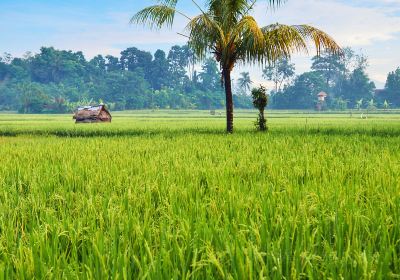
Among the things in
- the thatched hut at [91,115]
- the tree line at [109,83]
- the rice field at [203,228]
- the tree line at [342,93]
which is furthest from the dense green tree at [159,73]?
the rice field at [203,228]

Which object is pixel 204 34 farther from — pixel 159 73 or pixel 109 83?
pixel 159 73

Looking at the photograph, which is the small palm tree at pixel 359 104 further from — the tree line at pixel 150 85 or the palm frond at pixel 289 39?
the palm frond at pixel 289 39

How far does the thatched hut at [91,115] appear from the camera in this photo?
104 ft

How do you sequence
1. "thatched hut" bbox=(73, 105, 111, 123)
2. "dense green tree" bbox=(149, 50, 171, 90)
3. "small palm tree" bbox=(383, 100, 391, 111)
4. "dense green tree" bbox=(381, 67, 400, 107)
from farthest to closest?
"dense green tree" bbox=(149, 50, 171, 90) < "dense green tree" bbox=(381, 67, 400, 107) < "small palm tree" bbox=(383, 100, 391, 111) < "thatched hut" bbox=(73, 105, 111, 123)

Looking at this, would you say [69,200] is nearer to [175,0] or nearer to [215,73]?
[175,0]

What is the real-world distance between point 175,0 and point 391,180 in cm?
1212

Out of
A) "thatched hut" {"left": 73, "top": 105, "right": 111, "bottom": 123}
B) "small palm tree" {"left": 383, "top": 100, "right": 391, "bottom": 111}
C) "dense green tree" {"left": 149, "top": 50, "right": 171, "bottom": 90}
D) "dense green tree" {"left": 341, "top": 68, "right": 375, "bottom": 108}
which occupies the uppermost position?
"dense green tree" {"left": 149, "top": 50, "right": 171, "bottom": 90}

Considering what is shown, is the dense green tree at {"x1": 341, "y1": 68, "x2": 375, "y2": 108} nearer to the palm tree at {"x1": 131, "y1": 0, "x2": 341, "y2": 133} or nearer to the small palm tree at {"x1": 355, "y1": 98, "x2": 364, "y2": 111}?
the small palm tree at {"x1": 355, "y1": 98, "x2": 364, "y2": 111}

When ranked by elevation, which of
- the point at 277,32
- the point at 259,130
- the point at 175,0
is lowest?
the point at 259,130

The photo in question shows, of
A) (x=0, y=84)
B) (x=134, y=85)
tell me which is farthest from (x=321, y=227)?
(x=0, y=84)

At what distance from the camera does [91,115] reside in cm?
3197

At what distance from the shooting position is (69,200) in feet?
12.3

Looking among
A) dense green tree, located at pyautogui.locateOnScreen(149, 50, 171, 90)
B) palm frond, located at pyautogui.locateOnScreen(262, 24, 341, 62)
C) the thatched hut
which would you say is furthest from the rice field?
dense green tree, located at pyautogui.locateOnScreen(149, 50, 171, 90)

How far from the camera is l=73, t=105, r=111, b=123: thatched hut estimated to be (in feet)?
104
